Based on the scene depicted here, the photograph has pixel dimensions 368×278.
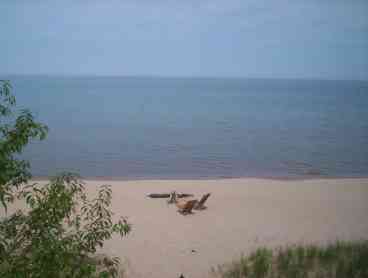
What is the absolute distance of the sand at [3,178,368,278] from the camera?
8.58 meters

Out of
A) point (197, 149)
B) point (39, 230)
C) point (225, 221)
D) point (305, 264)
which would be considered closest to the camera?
point (39, 230)

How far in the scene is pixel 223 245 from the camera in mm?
9484

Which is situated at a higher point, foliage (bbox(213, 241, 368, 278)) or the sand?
the sand

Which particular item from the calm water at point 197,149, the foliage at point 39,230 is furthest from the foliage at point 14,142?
the calm water at point 197,149

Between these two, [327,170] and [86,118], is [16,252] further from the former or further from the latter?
[86,118]

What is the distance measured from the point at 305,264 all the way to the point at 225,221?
4346 mm

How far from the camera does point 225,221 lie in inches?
456

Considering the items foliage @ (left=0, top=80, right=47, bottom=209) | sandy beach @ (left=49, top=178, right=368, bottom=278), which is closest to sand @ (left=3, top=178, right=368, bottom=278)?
sandy beach @ (left=49, top=178, right=368, bottom=278)

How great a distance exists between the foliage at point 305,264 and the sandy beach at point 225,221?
30.4 inches

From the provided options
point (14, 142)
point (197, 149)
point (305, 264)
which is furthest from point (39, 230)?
point (197, 149)

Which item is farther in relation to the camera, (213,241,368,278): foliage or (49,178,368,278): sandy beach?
(49,178,368,278): sandy beach

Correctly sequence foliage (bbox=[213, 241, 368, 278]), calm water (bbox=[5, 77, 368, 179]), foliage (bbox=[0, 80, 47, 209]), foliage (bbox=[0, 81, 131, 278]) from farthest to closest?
calm water (bbox=[5, 77, 368, 179]) → foliage (bbox=[213, 241, 368, 278]) → foliage (bbox=[0, 80, 47, 209]) → foliage (bbox=[0, 81, 131, 278])

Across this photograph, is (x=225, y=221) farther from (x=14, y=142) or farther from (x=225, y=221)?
(x=14, y=142)

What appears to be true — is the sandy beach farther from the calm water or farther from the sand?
the calm water
